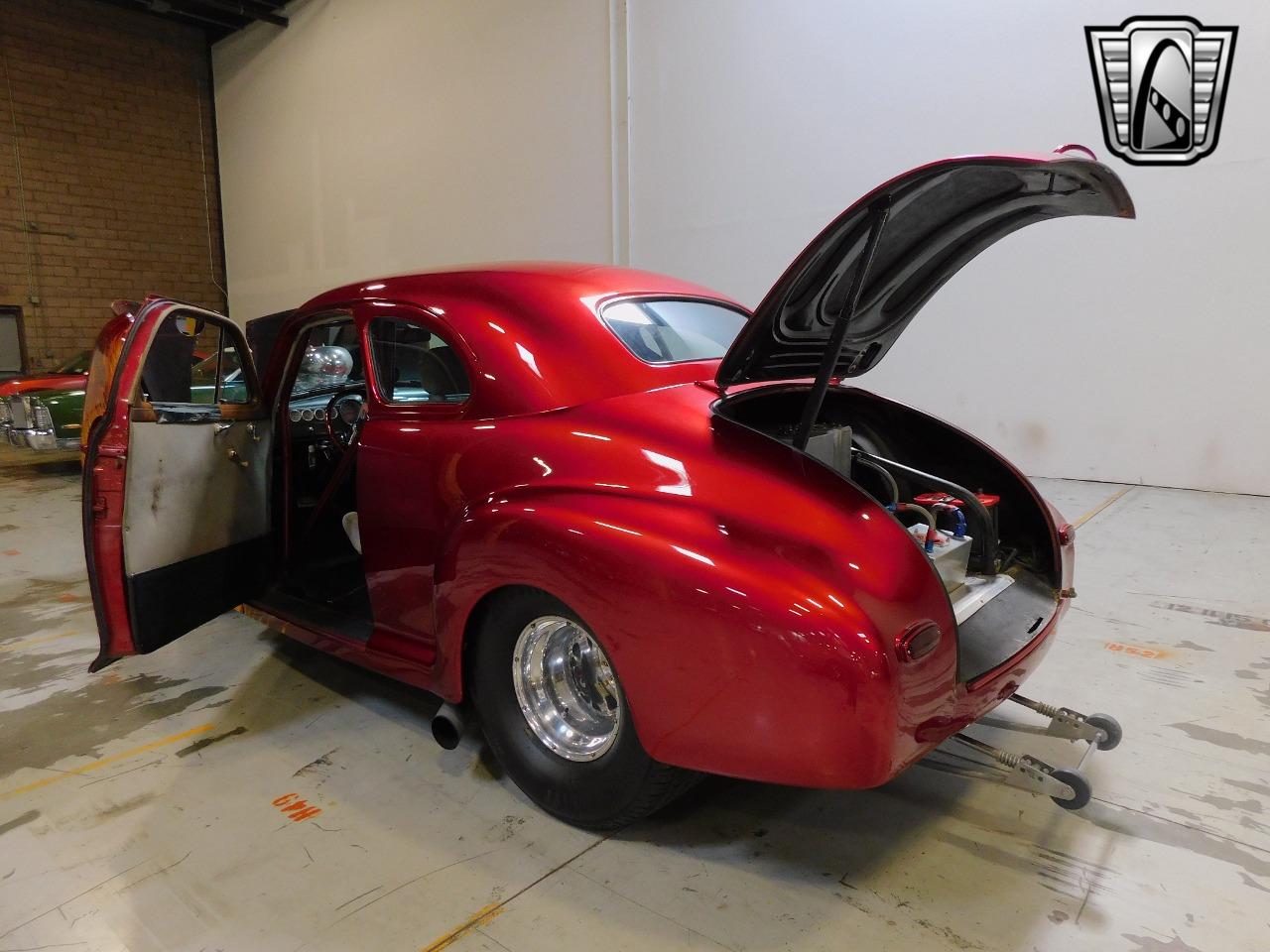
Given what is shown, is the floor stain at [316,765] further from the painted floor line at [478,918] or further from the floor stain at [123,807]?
the painted floor line at [478,918]

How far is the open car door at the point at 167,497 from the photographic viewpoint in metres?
2.27

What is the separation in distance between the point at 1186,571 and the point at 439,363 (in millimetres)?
3792

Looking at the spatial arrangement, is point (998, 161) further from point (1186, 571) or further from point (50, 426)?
point (50, 426)

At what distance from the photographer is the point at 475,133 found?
916 centimetres

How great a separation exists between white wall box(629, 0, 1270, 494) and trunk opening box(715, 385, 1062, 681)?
4.21 m

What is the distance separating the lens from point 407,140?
992 cm

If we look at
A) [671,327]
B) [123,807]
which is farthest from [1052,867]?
[123,807]

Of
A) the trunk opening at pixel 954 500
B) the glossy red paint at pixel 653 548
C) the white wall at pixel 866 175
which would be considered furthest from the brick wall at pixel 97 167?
the trunk opening at pixel 954 500

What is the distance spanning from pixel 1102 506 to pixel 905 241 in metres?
4.18

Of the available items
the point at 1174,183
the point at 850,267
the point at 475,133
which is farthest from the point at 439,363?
the point at 475,133

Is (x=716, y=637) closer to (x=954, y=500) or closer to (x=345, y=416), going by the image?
(x=954, y=500)

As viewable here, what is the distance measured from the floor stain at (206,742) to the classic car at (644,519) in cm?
37

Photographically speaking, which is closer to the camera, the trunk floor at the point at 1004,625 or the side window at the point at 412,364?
the trunk floor at the point at 1004,625

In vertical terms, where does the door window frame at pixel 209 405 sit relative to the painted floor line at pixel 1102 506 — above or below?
above
